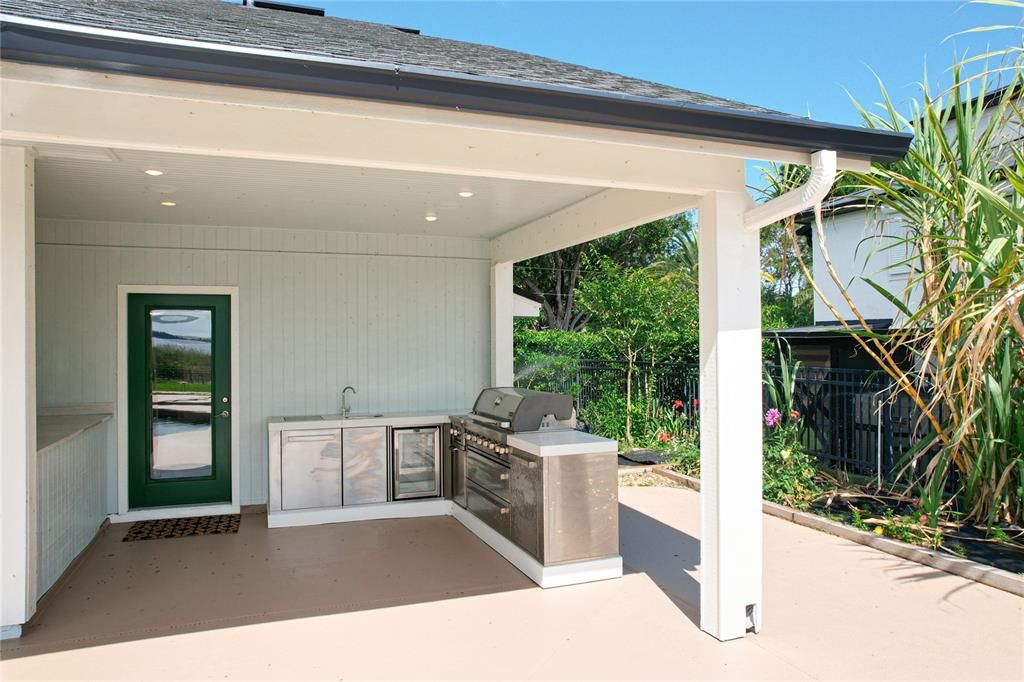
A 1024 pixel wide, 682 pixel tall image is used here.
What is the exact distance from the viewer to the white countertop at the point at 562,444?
4527 millimetres

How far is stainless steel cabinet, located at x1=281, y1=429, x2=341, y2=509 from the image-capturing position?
617 centimetres

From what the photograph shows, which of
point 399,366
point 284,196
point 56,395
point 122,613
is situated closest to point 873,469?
point 399,366

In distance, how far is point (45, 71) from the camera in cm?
231

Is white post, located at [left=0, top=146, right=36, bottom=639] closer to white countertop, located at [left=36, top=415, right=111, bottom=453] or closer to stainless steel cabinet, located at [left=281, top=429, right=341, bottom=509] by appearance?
white countertop, located at [left=36, top=415, right=111, bottom=453]

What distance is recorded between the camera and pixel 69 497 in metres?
4.84

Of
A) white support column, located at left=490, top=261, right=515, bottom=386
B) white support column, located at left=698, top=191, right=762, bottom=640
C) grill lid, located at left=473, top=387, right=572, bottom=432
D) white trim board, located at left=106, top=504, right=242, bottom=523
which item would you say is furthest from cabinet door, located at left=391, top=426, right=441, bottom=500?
white support column, located at left=698, top=191, right=762, bottom=640

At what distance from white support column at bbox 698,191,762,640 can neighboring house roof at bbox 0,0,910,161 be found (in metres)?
0.57

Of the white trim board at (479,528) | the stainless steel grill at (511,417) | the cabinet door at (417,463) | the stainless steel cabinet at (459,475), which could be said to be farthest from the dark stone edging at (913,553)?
the cabinet door at (417,463)

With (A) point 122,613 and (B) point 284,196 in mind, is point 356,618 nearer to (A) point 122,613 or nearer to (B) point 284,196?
(A) point 122,613

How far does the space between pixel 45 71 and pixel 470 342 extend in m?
5.43

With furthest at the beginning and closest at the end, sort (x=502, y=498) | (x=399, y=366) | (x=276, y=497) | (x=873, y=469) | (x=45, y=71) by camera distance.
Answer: (x=399, y=366) < (x=873, y=469) < (x=276, y=497) < (x=502, y=498) < (x=45, y=71)

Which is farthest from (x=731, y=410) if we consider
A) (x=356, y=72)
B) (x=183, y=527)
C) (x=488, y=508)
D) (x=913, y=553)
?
(x=183, y=527)

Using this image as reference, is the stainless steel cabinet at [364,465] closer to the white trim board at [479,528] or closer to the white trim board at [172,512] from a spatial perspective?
the white trim board at [479,528]

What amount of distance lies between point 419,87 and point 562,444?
8.76 feet
